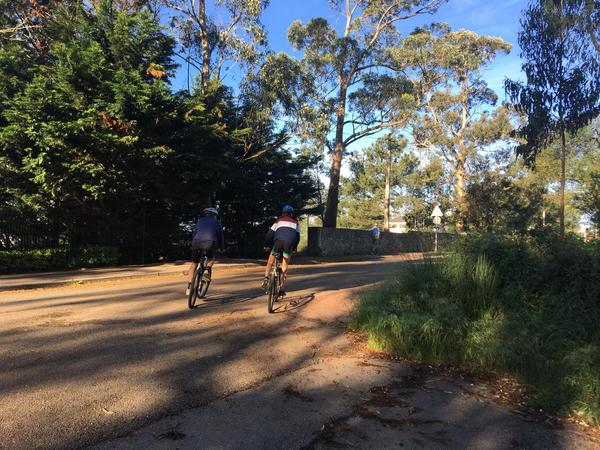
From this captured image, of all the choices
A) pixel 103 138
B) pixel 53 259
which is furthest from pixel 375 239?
pixel 103 138

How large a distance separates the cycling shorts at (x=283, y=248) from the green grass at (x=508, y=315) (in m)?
1.75

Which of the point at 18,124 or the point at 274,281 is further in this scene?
the point at 18,124

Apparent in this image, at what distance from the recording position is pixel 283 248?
8.74 meters

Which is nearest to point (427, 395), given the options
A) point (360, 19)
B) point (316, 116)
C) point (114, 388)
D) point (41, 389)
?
point (114, 388)

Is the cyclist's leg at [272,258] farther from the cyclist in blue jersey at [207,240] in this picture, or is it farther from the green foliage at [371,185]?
the green foliage at [371,185]

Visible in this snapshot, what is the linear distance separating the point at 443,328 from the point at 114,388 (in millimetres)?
3796

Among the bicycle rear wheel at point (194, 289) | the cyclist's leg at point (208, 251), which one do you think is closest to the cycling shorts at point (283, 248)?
the cyclist's leg at point (208, 251)

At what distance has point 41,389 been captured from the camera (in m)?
4.45

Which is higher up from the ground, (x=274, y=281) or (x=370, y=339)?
(x=274, y=281)

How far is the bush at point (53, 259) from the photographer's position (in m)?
15.4

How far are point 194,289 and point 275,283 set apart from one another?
1456mm

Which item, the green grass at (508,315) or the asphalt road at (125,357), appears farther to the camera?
the green grass at (508,315)

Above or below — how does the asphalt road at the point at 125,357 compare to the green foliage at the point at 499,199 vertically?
below

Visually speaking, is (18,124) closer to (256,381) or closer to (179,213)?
(179,213)
